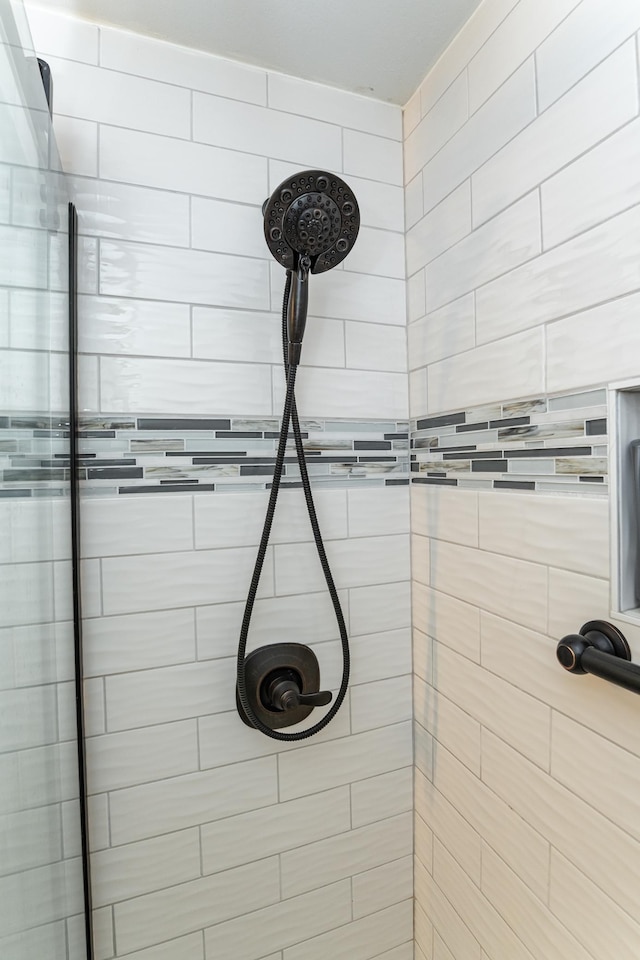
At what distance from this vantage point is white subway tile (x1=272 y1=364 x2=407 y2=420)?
107 centimetres

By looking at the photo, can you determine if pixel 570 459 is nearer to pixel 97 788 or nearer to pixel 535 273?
pixel 535 273

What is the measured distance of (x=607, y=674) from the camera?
60 cm

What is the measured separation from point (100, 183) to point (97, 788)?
1.11 meters

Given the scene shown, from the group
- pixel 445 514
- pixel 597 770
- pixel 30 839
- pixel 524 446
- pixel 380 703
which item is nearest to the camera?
pixel 30 839

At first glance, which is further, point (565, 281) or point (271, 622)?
point (271, 622)

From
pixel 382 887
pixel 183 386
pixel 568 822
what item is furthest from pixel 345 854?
pixel 183 386

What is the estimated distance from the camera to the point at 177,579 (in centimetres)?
98

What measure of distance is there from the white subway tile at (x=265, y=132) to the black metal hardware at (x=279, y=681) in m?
1.02

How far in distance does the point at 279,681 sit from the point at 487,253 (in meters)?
0.89

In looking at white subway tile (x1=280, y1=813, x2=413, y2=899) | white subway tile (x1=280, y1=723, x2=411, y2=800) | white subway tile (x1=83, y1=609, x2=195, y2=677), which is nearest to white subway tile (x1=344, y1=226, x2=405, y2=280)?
white subway tile (x1=83, y1=609, x2=195, y2=677)

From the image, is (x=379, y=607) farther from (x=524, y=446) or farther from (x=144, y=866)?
(x=144, y=866)

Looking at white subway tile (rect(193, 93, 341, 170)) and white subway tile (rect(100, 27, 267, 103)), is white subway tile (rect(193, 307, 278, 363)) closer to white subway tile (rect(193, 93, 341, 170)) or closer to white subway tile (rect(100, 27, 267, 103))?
white subway tile (rect(193, 93, 341, 170))

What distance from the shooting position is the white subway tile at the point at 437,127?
3.16 feet

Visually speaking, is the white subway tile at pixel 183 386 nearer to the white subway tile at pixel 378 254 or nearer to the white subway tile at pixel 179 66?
the white subway tile at pixel 378 254
